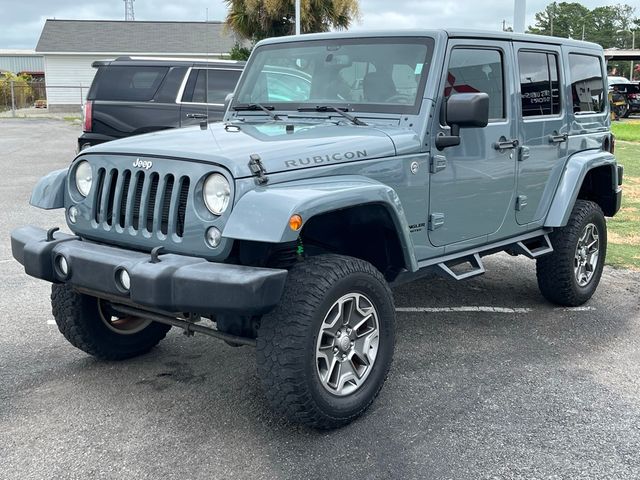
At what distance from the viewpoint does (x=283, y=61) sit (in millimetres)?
4848

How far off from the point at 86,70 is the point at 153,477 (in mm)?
39709

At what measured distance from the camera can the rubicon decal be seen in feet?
11.5

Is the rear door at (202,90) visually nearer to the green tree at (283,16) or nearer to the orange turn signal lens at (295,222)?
the orange turn signal lens at (295,222)

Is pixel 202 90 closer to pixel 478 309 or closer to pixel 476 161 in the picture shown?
pixel 478 309

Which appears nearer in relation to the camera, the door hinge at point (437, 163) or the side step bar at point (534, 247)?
the door hinge at point (437, 163)

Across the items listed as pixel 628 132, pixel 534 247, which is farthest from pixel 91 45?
pixel 534 247

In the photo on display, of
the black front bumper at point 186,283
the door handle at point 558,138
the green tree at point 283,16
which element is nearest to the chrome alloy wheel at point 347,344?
the black front bumper at point 186,283

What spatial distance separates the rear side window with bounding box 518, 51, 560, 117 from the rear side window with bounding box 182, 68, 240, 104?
5590mm

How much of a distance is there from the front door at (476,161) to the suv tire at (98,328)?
6.38 feet

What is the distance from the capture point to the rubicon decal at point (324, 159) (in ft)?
11.5

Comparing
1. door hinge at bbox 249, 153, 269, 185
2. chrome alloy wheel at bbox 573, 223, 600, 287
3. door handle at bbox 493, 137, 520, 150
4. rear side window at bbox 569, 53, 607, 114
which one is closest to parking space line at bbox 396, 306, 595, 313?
chrome alloy wheel at bbox 573, 223, 600, 287

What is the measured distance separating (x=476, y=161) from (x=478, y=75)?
60 cm

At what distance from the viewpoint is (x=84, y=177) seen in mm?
3887

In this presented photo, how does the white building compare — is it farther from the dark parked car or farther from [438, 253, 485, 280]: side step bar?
[438, 253, 485, 280]: side step bar
